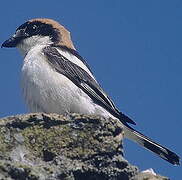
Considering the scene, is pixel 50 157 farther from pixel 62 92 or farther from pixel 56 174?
pixel 62 92

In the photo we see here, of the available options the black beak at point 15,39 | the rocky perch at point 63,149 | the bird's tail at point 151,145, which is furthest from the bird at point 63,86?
the rocky perch at point 63,149

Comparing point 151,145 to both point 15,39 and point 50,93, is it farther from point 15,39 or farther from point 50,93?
point 15,39

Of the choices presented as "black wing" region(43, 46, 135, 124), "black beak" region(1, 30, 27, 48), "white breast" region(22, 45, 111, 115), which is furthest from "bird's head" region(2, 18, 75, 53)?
"white breast" region(22, 45, 111, 115)

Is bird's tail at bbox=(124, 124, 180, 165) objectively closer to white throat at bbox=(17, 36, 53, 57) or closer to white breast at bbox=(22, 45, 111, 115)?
white breast at bbox=(22, 45, 111, 115)

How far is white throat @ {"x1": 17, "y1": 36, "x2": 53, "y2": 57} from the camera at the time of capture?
10.3 metres

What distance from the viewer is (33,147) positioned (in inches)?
179

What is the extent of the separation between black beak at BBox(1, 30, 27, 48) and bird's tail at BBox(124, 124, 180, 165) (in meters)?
2.93

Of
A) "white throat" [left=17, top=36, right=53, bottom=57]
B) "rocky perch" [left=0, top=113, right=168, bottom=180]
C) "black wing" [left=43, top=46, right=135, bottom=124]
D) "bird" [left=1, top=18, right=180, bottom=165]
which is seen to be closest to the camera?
"rocky perch" [left=0, top=113, right=168, bottom=180]

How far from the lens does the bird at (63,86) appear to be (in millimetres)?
8500

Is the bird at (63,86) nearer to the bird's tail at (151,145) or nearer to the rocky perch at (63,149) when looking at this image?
the bird's tail at (151,145)

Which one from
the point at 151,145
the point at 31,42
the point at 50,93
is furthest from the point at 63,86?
the point at 31,42

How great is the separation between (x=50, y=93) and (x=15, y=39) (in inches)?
95.8

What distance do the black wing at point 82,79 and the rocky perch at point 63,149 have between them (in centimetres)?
404

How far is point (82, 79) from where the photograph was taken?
30.6 ft
